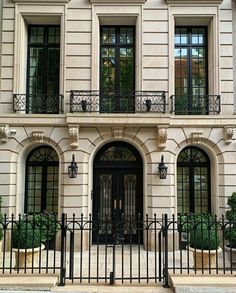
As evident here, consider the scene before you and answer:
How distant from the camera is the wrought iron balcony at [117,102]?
1134cm

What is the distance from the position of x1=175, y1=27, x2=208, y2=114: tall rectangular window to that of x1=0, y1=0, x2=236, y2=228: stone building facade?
40 mm

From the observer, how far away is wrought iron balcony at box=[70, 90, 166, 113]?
1134cm

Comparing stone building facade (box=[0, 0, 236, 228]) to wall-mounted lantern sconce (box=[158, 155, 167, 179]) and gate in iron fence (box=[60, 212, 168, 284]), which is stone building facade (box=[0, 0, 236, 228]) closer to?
wall-mounted lantern sconce (box=[158, 155, 167, 179])

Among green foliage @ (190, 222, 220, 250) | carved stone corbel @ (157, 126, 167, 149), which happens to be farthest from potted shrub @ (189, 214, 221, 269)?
carved stone corbel @ (157, 126, 167, 149)

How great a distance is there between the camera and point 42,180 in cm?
1191

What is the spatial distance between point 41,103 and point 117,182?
13.8 ft

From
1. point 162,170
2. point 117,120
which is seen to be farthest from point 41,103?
point 162,170

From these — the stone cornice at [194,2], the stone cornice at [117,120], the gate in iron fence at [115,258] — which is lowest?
the gate in iron fence at [115,258]

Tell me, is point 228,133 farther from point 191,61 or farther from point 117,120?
point 117,120

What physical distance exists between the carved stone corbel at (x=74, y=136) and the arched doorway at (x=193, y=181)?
4.01 m

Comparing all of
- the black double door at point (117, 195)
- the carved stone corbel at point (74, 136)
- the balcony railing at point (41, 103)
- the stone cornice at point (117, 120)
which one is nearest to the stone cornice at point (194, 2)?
the stone cornice at point (117, 120)

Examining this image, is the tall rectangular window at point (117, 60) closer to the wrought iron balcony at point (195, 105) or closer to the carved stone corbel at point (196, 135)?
the wrought iron balcony at point (195, 105)

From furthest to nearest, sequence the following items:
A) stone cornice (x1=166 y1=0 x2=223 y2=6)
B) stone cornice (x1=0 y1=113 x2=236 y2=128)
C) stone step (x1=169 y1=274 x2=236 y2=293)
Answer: stone cornice (x1=166 y1=0 x2=223 y2=6), stone cornice (x1=0 y1=113 x2=236 y2=128), stone step (x1=169 y1=274 x2=236 y2=293)

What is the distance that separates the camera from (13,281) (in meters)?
6.54
